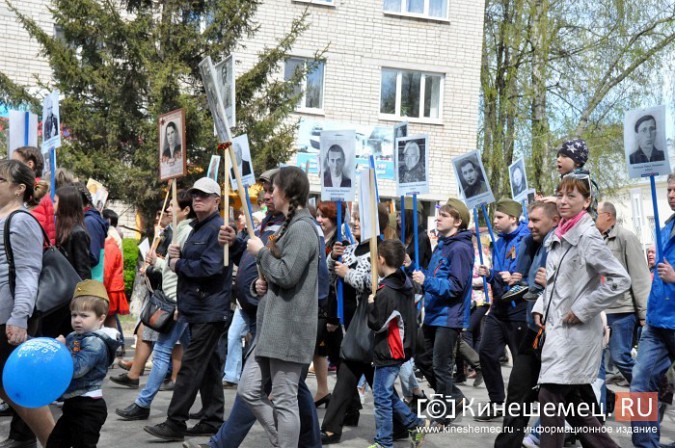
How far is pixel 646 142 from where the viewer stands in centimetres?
769

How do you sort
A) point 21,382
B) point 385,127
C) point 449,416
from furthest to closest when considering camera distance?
point 385,127
point 449,416
point 21,382

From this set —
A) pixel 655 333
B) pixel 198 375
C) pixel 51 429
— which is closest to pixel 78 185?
pixel 198 375

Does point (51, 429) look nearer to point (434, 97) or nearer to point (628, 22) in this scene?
point (434, 97)

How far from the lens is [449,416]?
823cm

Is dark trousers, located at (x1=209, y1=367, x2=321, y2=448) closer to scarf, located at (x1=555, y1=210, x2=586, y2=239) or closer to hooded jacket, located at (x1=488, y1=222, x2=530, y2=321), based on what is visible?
scarf, located at (x1=555, y1=210, x2=586, y2=239)

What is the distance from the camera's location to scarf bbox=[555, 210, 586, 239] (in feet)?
19.6

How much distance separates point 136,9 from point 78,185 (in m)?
11.7

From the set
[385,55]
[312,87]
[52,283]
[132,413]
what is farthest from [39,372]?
[385,55]

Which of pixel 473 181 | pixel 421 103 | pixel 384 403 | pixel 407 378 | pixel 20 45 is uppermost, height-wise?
pixel 20 45

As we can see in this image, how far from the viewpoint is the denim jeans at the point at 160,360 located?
8.12 meters

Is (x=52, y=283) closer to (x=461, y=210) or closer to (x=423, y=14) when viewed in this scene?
(x=461, y=210)

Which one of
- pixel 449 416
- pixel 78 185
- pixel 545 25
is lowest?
pixel 449 416

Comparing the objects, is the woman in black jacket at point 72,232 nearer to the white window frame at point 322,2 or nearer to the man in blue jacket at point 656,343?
the man in blue jacket at point 656,343

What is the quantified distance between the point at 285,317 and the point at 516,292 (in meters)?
2.42
